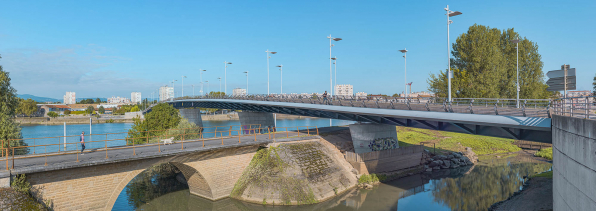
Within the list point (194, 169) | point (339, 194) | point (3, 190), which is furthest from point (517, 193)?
point (3, 190)

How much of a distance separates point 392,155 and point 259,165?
15.0 meters

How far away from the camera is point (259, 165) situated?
2767 cm

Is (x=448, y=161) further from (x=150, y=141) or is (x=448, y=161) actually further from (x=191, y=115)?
(x=191, y=115)

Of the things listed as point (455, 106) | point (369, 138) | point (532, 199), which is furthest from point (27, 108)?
point (532, 199)

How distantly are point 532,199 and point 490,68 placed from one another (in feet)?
80.9

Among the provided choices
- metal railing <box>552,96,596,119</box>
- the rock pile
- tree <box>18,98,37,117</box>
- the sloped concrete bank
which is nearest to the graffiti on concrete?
the sloped concrete bank

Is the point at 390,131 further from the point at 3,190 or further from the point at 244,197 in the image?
the point at 3,190

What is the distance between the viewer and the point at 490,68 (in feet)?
143

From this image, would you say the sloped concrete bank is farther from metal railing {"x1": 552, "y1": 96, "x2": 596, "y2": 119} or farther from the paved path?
metal railing {"x1": 552, "y1": 96, "x2": 596, "y2": 119}

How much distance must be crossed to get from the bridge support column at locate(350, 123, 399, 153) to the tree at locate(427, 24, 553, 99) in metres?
16.8

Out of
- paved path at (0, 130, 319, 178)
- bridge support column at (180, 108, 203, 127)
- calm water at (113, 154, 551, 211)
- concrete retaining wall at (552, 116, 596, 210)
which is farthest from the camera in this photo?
bridge support column at (180, 108, 203, 127)

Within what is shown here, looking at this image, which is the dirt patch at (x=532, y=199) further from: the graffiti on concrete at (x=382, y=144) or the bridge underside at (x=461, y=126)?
the graffiti on concrete at (x=382, y=144)

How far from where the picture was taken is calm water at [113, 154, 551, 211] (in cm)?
2539

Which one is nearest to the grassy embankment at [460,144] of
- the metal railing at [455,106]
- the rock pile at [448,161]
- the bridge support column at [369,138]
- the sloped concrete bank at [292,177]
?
the rock pile at [448,161]
